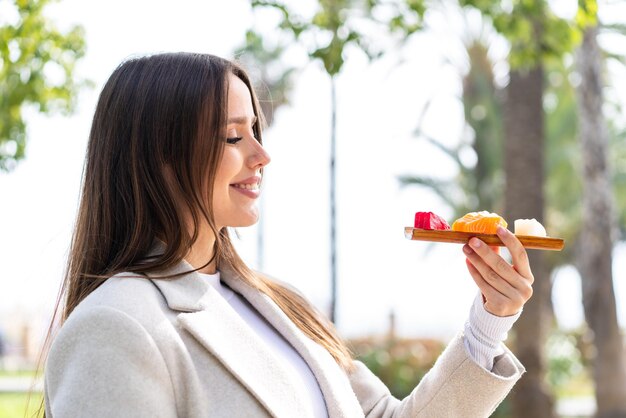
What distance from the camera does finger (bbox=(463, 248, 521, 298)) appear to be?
2291mm

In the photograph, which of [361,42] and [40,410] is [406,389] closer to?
[361,42]

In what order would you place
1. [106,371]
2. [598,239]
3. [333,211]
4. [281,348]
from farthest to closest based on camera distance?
[598,239] → [333,211] → [281,348] → [106,371]

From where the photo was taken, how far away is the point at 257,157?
229 cm

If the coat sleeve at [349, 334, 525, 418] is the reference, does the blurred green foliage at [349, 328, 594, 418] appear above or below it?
below

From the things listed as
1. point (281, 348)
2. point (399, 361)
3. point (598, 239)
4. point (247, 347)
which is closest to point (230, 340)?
point (247, 347)

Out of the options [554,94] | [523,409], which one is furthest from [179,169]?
[554,94]

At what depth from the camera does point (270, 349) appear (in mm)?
2268

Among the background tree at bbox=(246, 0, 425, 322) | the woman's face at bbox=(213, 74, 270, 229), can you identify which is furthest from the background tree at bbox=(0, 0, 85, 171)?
the woman's face at bbox=(213, 74, 270, 229)


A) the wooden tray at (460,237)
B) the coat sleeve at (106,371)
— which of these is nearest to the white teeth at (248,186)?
the wooden tray at (460,237)

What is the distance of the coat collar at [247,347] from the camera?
2.08 m

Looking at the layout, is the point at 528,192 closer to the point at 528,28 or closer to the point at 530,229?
the point at 528,28

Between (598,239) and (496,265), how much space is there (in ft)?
34.8

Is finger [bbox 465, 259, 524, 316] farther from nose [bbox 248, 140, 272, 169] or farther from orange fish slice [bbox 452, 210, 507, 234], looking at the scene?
nose [bbox 248, 140, 272, 169]

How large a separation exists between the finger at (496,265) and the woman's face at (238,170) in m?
0.52
